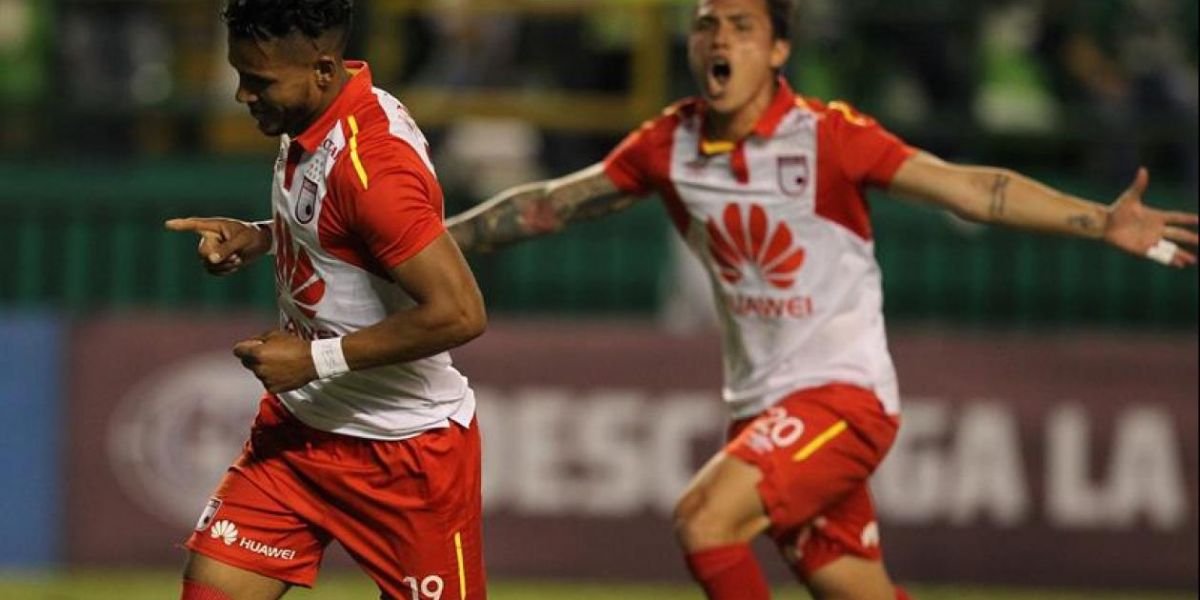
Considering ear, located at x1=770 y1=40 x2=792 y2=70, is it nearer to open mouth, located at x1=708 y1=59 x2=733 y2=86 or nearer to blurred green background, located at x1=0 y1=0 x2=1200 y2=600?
open mouth, located at x1=708 y1=59 x2=733 y2=86

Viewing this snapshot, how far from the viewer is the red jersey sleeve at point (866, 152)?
6855mm

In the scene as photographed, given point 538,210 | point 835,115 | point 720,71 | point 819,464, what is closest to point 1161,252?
point 835,115

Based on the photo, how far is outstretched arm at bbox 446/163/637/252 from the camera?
7.09 meters

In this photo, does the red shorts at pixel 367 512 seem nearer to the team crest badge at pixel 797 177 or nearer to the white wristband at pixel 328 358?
the white wristband at pixel 328 358

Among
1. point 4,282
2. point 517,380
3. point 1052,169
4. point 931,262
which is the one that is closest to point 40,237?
point 4,282

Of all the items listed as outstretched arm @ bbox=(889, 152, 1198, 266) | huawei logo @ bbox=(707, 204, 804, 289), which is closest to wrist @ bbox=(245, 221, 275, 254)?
huawei logo @ bbox=(707, 204, 804, 289)

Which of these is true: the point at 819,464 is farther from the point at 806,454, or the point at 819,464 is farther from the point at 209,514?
the point at 209,514

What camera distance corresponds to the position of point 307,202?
18.5 feet

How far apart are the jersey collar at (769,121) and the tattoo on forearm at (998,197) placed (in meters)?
0.69

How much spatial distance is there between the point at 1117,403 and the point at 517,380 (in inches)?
111

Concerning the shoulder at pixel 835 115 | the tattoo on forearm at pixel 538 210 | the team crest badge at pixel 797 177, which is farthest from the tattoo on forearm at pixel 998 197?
the tattoo on forearm at pixel 538 210

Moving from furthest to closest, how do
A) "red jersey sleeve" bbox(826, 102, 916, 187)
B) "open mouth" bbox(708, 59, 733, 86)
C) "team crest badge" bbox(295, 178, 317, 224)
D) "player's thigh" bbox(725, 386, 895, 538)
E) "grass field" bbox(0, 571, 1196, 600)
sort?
"grass field" bbox(0, 571, 1196, 600)
"open mouth" bbox(708, 59, 733, 86)
"red jersey sleeve" bbox(826, 102, 916, 187)
"player's thigh" bbox(725, 386, 895, 538)
"team crest badge" bbox(295, 178, 317, 224)

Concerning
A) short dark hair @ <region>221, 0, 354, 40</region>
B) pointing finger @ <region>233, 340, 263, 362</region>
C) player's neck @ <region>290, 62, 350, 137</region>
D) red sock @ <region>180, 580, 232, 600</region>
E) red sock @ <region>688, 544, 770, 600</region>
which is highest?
short dark hair @ <region>221, 0, 354, 40</region>

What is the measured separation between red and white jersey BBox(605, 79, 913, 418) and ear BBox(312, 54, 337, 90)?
178cm
